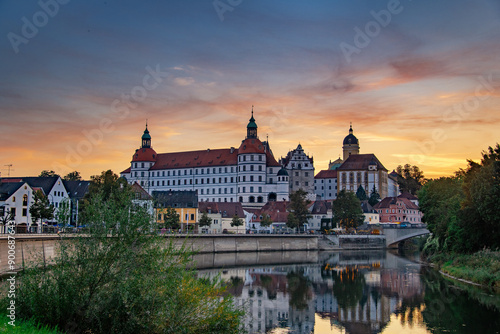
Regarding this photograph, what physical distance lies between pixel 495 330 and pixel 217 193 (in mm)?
116953

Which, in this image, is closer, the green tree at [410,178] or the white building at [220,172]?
the white building at [220,172]

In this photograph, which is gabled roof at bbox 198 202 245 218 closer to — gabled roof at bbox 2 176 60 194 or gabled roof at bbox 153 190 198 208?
gabled roof at bbox 153 190 198 208

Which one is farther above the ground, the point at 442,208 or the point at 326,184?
the point at 326,184

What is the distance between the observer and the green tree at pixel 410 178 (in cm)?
17850

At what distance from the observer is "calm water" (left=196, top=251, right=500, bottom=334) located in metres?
27.8

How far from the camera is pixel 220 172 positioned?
14150 cm

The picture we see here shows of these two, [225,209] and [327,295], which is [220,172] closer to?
[225,209]

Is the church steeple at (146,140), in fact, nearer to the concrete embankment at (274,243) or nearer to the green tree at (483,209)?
the concrete embankment at (274,243)

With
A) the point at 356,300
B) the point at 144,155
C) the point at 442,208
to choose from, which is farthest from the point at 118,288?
the point at 144,155

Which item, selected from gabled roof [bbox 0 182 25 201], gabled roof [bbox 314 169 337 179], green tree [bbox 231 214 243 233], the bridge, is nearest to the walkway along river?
gabled roof [bbox 0 182 25 201]

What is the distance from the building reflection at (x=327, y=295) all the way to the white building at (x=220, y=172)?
75.6m

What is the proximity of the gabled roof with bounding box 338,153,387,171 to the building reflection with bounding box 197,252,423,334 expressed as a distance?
10361 cm

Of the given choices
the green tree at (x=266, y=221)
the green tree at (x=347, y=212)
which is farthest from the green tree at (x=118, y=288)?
the green tree at (x=347, y=212)

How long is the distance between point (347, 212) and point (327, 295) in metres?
64.1
